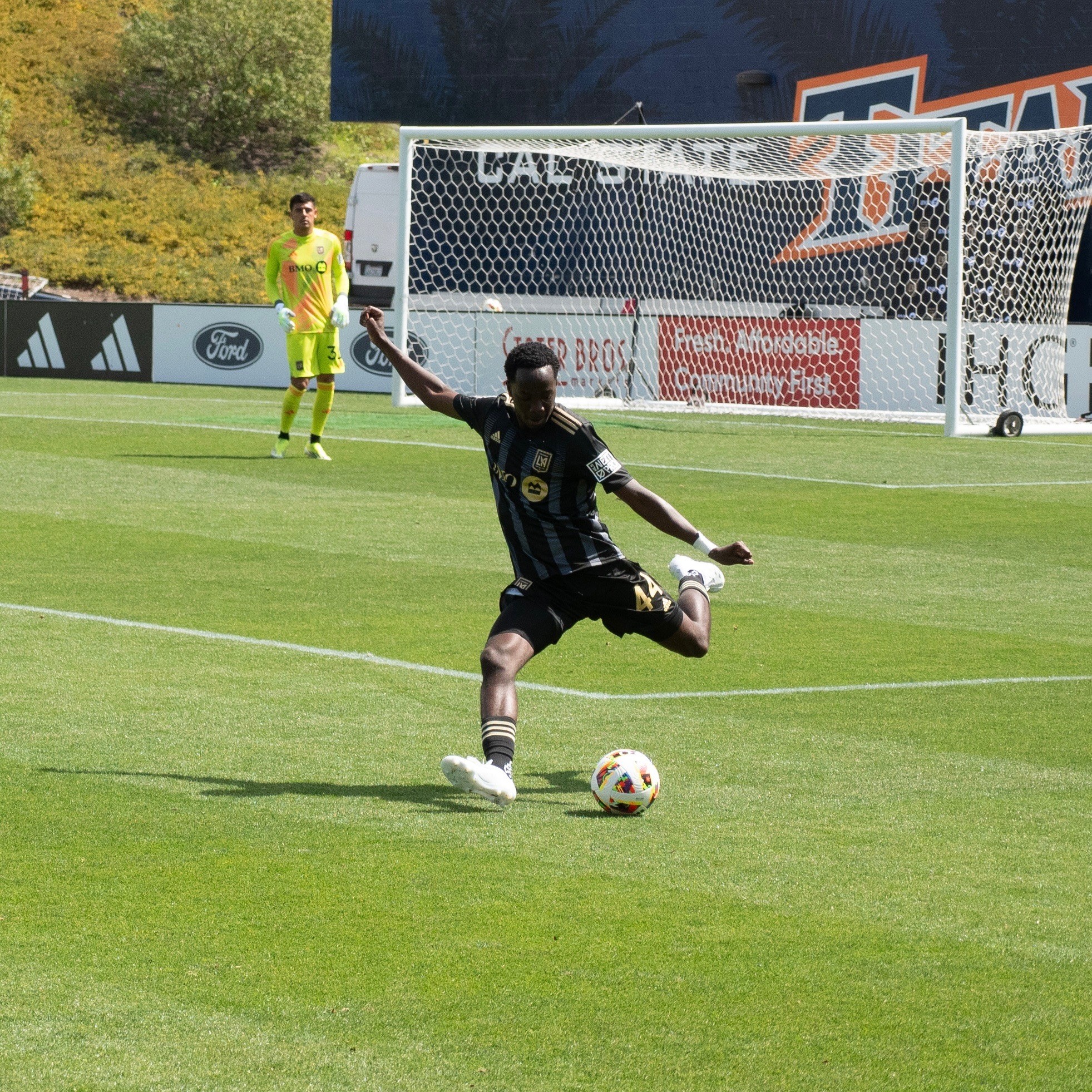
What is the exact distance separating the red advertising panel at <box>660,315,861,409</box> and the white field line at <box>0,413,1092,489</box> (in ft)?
21.1

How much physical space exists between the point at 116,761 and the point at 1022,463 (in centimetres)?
1340

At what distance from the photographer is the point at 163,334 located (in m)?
30.2

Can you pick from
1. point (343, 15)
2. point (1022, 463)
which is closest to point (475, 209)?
point (343, 15)

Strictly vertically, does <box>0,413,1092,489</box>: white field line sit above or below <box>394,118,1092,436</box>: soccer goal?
below

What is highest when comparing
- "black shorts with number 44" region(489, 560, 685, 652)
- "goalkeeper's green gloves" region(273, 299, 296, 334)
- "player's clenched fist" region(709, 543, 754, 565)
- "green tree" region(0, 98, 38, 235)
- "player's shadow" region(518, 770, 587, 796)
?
"green tree" region(0, 98, 38, 235)

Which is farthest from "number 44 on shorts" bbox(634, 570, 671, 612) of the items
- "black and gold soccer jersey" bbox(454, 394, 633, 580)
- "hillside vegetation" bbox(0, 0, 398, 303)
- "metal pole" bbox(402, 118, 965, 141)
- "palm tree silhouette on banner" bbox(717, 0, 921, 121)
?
"hillside vegetation" bbox(0, 0, 398, 303)

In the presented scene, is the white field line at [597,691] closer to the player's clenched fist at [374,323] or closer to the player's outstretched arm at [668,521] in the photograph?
the player's outstretched arm at [668,521]

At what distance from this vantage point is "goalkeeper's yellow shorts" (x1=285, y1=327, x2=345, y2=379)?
17219 millimetres

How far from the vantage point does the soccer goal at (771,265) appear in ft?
73.3

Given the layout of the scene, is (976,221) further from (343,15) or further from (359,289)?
(343,15)

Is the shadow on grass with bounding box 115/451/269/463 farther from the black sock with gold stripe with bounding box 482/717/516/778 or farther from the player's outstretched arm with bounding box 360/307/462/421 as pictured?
the black sock with gold stripe with bounding box 482/717/516/778

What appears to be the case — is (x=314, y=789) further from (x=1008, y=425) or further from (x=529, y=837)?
(x=1008, y=425)

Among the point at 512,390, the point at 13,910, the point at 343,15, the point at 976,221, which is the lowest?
the point at 13,910

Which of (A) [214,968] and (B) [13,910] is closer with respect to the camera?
(A) [214,968]
